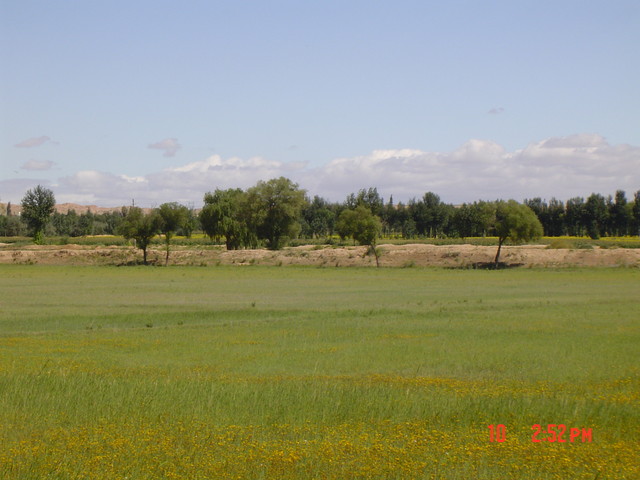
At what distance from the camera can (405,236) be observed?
188 meters

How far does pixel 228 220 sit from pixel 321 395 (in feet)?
360

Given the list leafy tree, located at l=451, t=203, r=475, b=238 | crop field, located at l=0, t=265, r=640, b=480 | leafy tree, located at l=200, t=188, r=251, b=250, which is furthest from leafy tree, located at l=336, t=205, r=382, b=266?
leafy tree, located at l=451, t=203, r=475, b=238

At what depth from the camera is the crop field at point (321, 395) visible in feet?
33.9

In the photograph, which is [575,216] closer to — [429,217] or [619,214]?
[619,214]

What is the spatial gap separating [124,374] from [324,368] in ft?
19.0

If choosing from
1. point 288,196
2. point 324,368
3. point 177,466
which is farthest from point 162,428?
point 288,196

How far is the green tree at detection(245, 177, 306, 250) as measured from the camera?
12406cm

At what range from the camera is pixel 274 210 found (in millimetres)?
124625

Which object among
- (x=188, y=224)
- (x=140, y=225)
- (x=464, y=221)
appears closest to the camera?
(x=140, y=225)

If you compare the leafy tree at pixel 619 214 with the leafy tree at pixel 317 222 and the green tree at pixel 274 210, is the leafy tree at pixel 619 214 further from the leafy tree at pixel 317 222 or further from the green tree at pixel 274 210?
the green tree at pixel 274 210

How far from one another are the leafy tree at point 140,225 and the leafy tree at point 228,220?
23.3m

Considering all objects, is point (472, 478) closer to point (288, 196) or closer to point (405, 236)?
point (288, 196)

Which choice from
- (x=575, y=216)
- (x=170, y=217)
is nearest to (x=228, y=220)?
(x=170, y=217)
